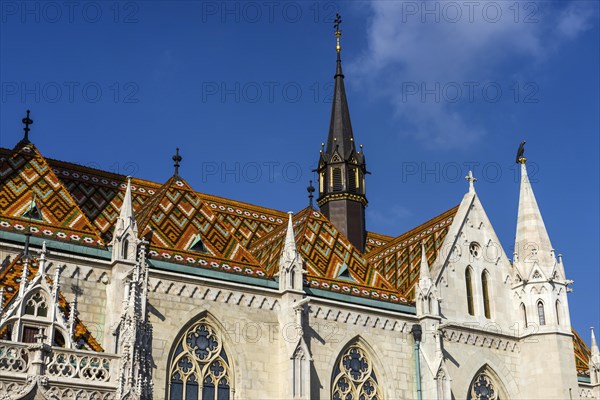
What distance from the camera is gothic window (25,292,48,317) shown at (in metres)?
15.9

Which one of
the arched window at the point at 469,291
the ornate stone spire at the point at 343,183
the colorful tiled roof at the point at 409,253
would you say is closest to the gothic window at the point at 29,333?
the colorful tiled roof at the point at 409,253

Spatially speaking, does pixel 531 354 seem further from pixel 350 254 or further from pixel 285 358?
pixel 285 358

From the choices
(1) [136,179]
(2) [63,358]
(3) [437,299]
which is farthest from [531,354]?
(2) [63,358]

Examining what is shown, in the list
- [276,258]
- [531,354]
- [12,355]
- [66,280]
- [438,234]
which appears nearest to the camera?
[12,355]

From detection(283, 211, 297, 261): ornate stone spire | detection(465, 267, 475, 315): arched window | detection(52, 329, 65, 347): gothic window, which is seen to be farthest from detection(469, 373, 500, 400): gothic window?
detection(52, 329, 65, 347): gothic window

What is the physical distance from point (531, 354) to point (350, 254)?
5.64 m

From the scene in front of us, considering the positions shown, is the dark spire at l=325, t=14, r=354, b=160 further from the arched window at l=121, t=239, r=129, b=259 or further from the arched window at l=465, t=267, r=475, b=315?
the arched window at l=121, t=239, r=129, b=259

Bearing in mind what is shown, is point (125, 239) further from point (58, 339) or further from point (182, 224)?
point (58, 339)

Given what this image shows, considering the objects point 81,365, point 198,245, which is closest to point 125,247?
point 198,245

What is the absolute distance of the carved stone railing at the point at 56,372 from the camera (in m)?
14.5

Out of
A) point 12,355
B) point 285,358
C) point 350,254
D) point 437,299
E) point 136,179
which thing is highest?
point 136,179

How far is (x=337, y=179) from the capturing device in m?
31.6

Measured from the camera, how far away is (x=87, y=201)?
24.6 metres

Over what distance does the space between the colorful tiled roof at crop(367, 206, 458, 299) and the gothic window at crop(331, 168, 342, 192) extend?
248cm
